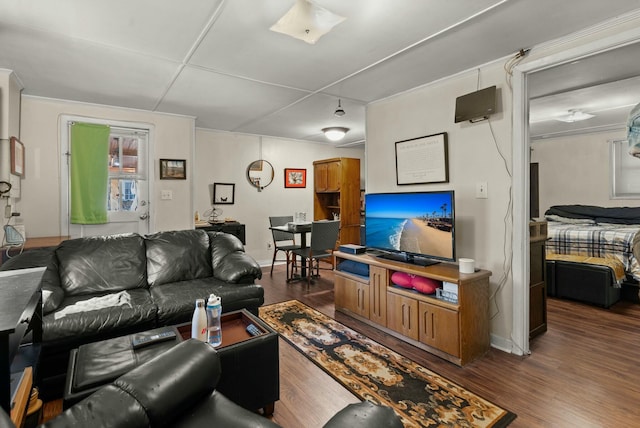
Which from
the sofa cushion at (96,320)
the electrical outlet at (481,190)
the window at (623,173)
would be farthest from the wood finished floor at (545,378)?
the window at (623,173)

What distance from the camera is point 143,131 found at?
4.18 metres

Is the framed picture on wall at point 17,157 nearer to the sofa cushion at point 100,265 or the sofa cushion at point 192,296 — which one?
the sofa cushion at point 100,265

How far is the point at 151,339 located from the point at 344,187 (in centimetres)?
423

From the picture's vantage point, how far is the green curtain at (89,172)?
12.4 ft

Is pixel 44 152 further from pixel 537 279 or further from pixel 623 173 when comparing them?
pixel 623 173

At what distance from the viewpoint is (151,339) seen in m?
1.72

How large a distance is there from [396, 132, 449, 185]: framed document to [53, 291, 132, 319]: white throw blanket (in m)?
2.69

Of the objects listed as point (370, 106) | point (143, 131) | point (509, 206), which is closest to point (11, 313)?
point (509, 206)

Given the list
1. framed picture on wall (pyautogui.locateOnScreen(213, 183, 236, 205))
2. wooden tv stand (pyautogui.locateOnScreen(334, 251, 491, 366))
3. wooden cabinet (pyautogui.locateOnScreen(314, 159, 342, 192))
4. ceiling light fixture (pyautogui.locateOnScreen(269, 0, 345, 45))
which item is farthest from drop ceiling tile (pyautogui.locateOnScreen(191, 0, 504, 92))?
framed picture on wall (pyautogui.locateOnScreen(213, 183, 236, 205))

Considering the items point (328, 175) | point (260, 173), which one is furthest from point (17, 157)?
point (328, 175)

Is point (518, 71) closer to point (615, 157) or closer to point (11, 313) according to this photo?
point (11, 313)

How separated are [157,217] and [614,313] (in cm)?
536

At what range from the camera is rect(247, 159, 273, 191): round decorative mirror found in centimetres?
573

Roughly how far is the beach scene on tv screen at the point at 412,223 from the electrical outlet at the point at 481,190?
1.15 ft
